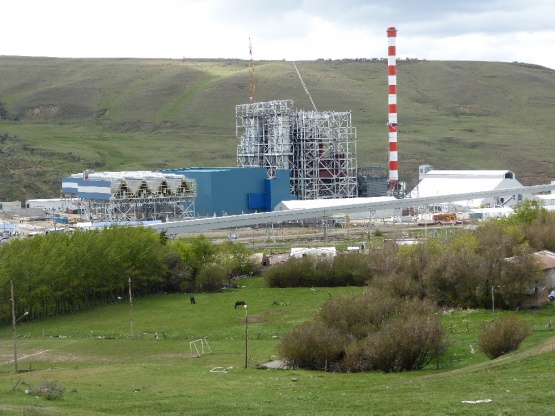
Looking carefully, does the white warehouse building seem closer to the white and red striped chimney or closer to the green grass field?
the white and red striped chimney

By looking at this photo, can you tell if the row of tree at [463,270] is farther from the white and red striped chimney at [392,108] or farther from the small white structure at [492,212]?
the white and red striped chimney at [392,108]

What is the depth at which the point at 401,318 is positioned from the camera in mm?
31750

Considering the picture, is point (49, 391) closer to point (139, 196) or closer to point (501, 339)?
point (501, 339)

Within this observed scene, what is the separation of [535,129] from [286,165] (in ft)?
319

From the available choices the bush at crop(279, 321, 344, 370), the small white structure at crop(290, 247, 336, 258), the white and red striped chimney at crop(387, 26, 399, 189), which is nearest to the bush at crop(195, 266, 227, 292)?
Answer: the small white structure at crop(290, 247, 336, 258)

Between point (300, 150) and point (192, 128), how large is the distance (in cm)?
7079

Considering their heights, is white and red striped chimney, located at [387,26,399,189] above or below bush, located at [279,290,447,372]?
above

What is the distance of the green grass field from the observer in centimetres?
2158

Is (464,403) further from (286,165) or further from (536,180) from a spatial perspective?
(536,180)

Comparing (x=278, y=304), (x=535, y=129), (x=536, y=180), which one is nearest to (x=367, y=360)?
(x=278, y=304)

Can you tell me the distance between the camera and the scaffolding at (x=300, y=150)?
99.5m

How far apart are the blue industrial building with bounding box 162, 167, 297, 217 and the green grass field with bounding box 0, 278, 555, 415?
39363mm

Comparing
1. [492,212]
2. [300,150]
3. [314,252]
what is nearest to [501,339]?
[314,252]

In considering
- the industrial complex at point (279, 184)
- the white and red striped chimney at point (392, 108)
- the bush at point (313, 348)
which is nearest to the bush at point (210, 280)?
the bush at point (313, 348)
